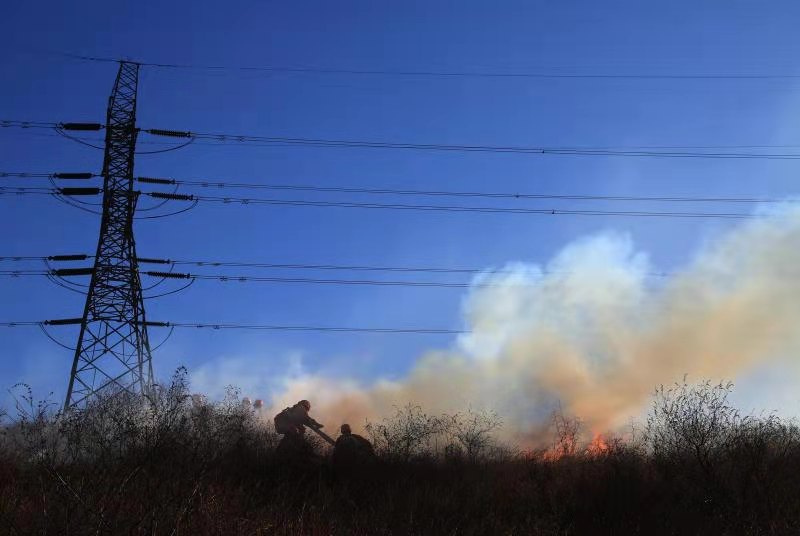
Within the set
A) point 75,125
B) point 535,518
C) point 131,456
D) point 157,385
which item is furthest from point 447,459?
point 75,125

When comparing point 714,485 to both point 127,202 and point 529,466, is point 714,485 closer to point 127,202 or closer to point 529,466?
point 529,466

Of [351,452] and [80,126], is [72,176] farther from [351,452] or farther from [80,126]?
[351,452]

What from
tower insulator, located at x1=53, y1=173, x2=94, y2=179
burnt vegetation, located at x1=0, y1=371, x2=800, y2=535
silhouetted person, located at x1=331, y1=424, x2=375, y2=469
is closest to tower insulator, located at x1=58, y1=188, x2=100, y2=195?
tower insulator, located at x1=53, y1=173, x2=94, y2=179

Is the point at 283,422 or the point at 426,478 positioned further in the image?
the point at 283,422

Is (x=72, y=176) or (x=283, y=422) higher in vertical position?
(x=72, y=176)

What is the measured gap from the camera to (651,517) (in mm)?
19625

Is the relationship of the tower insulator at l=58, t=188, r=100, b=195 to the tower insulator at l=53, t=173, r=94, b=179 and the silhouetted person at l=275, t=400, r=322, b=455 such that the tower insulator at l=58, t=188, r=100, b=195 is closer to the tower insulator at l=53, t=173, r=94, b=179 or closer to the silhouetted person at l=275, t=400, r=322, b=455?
the tower insulator at l=53, t=173, r=94, b=179

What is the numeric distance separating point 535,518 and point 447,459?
33.5ft

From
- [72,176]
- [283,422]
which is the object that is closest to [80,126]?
[72,176]

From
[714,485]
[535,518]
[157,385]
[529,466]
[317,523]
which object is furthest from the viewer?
[529,466]

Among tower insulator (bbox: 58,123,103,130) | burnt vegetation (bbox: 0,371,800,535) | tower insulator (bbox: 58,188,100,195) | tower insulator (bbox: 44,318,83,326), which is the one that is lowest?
burnt vegetation (bbox: 0,371,800,535)

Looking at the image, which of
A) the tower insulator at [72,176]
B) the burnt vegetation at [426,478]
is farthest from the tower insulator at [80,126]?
the burnt vegetation at [426,478]

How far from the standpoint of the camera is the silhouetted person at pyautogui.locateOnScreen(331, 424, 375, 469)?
A: 24422mm

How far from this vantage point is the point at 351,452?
24.8 metres
